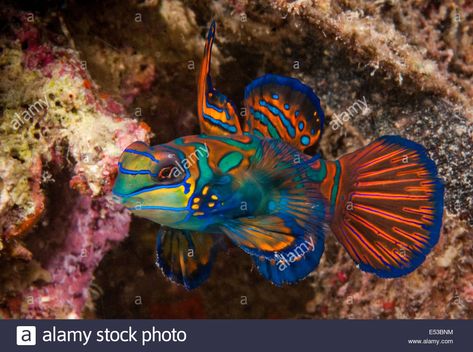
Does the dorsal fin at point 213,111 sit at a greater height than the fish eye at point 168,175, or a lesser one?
greater

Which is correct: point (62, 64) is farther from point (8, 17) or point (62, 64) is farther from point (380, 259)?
point (380, 259)

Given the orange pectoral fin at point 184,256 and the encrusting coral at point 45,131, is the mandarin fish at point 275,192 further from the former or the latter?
the encrusting coral at point 45,131

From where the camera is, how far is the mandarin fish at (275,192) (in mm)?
2887

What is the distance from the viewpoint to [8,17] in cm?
375

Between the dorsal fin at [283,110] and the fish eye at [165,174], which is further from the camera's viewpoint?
the dorsal fin at [283,110]

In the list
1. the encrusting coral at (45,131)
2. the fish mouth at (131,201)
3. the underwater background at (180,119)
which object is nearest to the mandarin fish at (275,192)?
the fish mouth at (131,201)

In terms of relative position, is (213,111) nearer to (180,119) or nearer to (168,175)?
(168,175)

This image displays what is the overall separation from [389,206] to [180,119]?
234cm

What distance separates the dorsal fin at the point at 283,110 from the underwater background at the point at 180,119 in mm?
617

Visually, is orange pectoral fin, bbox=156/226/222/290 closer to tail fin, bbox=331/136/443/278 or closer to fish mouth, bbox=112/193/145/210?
fish mouth, bbox=112/193/145/210

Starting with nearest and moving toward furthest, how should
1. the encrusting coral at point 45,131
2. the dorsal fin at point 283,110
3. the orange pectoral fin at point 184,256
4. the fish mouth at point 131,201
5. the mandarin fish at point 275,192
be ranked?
the fish mouth at point 131,201 → the mandarin fish at point 275,192 → the encrusting coral at point 45,131 → the orange pectoral fin at point 184,256 → the dorsal fin at point 283,110

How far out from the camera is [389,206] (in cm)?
363

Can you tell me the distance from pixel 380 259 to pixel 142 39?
124 inches

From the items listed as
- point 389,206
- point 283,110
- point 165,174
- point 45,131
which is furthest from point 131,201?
point 389,206
